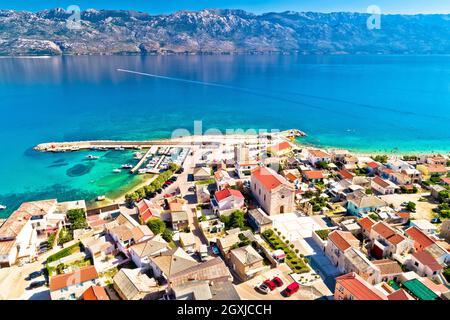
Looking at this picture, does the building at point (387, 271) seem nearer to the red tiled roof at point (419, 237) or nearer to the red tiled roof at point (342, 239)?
the red tiled roof at point (342, 239)

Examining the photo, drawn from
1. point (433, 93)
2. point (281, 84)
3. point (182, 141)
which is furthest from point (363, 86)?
point (182, 141)

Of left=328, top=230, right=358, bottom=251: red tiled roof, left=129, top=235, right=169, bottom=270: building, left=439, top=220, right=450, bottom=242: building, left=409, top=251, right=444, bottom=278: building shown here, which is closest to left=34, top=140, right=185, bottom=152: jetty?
left=129, top=235, right=169, bottom=270: building

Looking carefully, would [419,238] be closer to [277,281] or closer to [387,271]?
[387,271]

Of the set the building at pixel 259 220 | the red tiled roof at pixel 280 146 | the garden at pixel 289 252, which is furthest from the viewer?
the red tiled roof at pixel 280 146

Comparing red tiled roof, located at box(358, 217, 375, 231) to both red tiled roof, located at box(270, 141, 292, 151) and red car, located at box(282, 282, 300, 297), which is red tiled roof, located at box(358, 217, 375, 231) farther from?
red tiled roof, located at box(270, 141, 292, 151)

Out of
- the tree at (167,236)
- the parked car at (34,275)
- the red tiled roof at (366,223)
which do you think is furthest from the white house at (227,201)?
the parked car at (34,275)

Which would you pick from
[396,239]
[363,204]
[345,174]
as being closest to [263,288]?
[396,239]
